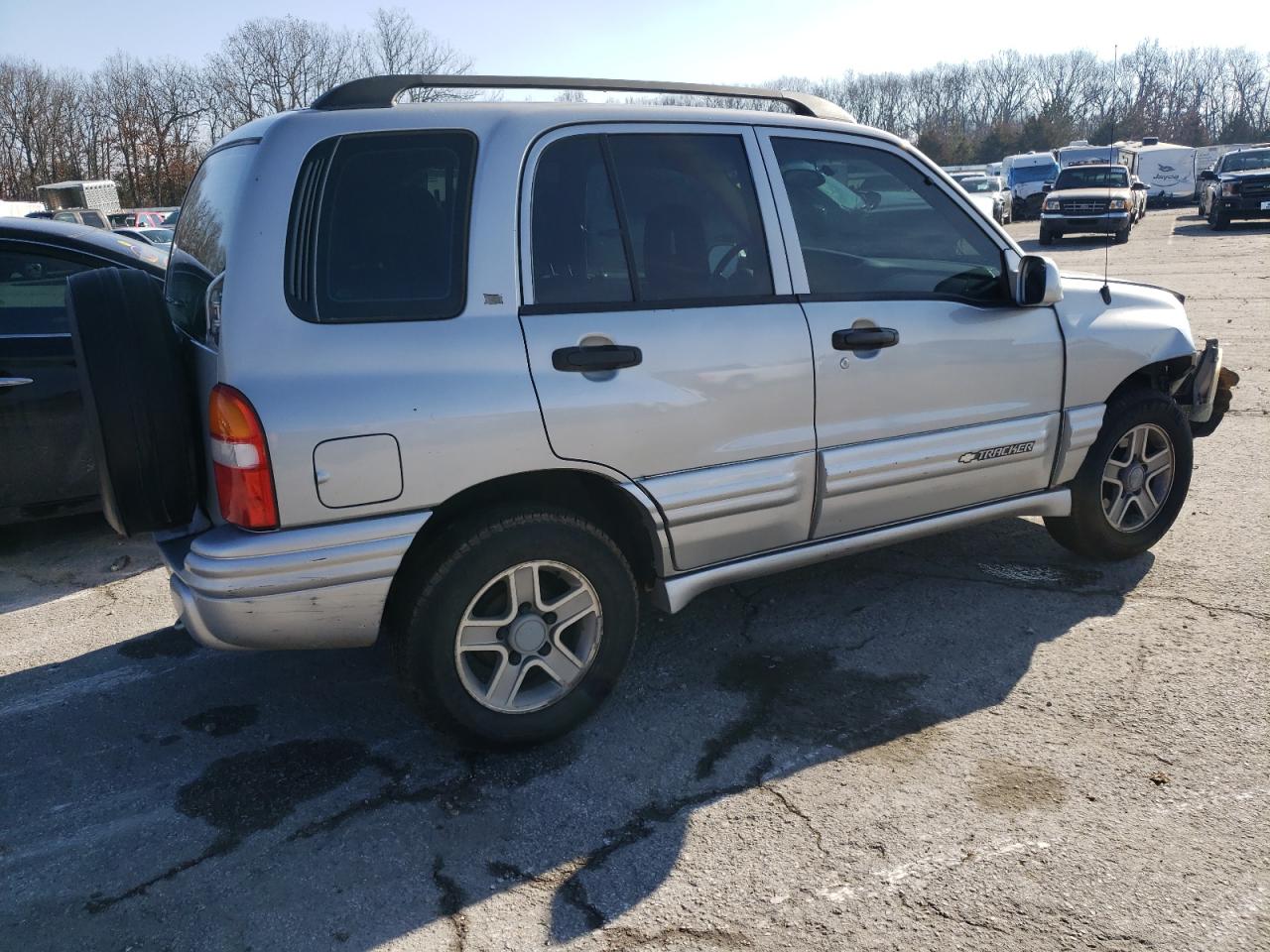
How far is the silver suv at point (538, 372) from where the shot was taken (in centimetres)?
291

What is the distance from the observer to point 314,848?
290cm

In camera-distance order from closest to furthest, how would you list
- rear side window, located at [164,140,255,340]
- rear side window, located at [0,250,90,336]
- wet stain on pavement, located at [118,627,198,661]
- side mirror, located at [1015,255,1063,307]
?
rear side window, located at [164,140,255,340]
side mirror, located at [1015,255,1063,307]
wet stain on pavement, located at [118,627,198,661]
rear side window, located at [0,250,90,336]

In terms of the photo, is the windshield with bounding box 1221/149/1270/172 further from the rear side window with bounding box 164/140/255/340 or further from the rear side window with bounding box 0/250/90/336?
the rear side window with bounding box 164/140/255/340

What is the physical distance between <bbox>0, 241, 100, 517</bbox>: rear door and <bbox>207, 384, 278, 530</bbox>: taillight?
2.77 m

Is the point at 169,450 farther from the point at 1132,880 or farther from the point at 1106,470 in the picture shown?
the point at 1106,470

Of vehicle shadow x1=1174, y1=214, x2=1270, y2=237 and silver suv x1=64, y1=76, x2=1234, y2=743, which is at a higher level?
silver suv x1=64, y1=76, x2=1234, y2=743

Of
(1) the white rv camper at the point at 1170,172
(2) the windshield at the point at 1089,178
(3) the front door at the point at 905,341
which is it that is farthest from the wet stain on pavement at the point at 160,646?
(1) the white rv camper at the point at 1170,172

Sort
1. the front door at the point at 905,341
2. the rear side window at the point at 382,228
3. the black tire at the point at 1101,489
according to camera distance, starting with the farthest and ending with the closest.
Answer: the black tire at the point at 1101,489, the front door at the point at 905,341, the rear side window at the point at 382,228

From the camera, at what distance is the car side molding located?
11.6 feet

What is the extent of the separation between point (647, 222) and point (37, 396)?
3452 millimetres

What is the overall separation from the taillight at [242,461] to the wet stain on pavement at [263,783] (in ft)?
2.92

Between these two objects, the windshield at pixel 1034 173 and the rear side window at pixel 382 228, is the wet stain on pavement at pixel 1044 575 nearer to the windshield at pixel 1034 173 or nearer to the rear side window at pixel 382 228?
the rear side window at pixel 382 228

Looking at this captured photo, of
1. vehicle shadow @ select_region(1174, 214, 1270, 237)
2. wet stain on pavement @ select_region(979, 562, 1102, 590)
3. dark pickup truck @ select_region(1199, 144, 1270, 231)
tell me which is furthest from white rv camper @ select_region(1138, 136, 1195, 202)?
wet stain on pavement @ select_region(979, 562, 1102, 590)

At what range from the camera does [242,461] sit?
284 cm
